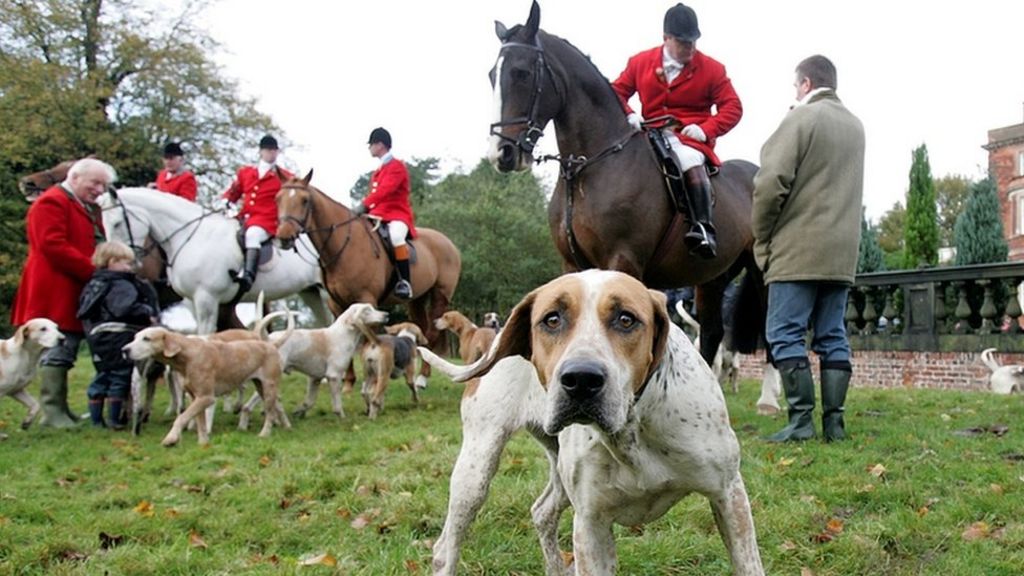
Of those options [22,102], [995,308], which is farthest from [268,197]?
[22,102]

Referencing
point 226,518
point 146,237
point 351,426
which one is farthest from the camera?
point 146,237

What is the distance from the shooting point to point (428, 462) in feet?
19.1

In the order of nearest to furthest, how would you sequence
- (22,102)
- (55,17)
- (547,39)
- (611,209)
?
1. (611,209)
2. (547,39)
3. (22,102)
4. (55,17)

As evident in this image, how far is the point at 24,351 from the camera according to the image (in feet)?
28.8

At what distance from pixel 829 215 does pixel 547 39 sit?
7.59 feet

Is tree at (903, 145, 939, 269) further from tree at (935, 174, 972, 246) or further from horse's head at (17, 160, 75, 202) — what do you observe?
horse's head at (17, 160, 75, 202)

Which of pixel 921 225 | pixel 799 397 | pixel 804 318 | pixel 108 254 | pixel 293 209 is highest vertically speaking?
pixel 921 225

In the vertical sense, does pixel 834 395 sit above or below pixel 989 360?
above

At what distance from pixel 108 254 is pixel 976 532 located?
8080 mm

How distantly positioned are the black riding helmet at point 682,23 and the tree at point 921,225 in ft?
122

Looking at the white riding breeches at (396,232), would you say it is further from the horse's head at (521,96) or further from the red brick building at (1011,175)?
the red brick building at (1011,175)

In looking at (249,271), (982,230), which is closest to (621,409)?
(249,271)

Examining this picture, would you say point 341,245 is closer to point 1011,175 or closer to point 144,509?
point 144,509

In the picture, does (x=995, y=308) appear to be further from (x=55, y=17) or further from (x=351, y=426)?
(x=55, y=17)
